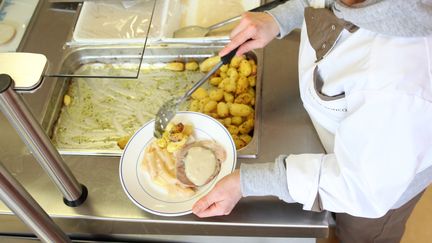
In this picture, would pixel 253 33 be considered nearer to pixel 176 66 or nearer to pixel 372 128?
pixel 176 66

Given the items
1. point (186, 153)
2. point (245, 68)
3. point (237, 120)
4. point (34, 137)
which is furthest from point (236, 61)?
point (34, 137)

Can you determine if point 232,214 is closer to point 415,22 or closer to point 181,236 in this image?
point 181,236

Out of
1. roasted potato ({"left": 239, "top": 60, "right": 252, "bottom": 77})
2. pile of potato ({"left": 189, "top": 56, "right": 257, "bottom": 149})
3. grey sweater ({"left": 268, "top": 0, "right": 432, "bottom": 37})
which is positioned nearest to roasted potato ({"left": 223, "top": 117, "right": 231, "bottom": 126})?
pile of potato ({"left": 189, "top": 56, "right": 257, "bottom": 149})

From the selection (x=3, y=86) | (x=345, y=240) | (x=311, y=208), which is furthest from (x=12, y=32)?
(x=345, y=240)

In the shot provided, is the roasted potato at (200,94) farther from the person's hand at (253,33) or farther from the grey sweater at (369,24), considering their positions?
the grey sweater at (369,24)

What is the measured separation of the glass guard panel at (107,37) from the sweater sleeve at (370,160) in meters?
0.47

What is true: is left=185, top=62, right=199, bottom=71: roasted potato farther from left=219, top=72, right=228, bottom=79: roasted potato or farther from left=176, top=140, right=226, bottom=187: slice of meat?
left=176, top=140, right=226, bottom=187: slice of meat

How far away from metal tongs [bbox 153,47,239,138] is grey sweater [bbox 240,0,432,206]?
202 millimetres

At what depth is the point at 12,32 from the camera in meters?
1.01

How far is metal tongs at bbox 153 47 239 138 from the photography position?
0.85 m

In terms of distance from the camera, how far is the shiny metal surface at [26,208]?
0.52 m

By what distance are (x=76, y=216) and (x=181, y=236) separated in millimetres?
188

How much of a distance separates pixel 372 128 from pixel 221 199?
26cm

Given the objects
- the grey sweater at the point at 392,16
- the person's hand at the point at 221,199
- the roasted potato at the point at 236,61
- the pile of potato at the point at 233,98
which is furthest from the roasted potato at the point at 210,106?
the grey sweater at the point at 392,16
